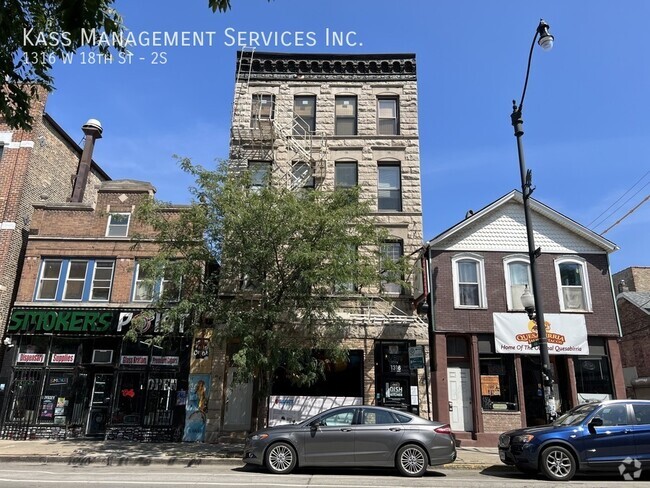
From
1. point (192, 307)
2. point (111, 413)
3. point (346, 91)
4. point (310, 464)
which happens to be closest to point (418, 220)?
point (346, 91)

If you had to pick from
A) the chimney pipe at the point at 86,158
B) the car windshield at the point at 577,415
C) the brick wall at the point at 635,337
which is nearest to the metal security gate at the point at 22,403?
the chimney pipe at the point at 86,158

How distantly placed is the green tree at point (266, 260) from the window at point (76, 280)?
17.4 feet

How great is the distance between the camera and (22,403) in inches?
680

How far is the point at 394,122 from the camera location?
2147 centimetres

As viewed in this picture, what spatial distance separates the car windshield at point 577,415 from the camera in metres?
10.8

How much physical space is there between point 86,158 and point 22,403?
429 inches

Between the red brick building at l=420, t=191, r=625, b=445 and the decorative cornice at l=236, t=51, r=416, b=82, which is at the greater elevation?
the decorative cornice at l=236, t=51, r=416, b=82

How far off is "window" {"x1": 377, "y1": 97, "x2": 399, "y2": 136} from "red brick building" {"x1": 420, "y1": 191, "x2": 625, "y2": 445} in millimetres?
5303

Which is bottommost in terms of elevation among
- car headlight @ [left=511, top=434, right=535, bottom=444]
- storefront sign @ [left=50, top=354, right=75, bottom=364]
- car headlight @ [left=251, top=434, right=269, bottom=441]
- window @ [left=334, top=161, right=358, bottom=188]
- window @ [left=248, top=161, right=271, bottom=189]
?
car headlight @ [left=251, top=434, right=269, bottom=441]

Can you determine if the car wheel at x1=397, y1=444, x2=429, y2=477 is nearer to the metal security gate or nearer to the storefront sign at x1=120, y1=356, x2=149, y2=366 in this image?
the storefront sign at x1=120, y1=356, x2=149, y2=366

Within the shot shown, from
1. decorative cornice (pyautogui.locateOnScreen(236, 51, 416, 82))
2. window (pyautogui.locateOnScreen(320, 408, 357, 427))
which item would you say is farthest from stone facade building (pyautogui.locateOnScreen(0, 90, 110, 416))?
window (pyautogui.locateOnScreen(320, 408, 357, 427))

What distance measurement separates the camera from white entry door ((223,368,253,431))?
1762cm

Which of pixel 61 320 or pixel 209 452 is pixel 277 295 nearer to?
pixel 209 452

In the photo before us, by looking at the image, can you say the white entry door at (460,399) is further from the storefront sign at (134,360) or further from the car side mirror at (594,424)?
the storefront sign at (134,360)
